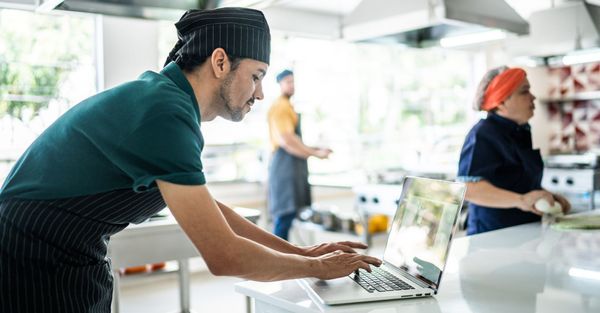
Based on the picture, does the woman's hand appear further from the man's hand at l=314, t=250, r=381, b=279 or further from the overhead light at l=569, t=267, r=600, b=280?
the man's hand at l=314, t=250, r=381, b=279

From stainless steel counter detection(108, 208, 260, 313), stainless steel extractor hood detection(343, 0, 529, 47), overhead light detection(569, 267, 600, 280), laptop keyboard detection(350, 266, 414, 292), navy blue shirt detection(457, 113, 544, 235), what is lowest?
stainless steel counter detection(108, 208, 260, 313)

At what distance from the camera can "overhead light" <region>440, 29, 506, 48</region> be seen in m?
3.24

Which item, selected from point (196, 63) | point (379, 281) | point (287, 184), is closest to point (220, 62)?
point (196, 63)

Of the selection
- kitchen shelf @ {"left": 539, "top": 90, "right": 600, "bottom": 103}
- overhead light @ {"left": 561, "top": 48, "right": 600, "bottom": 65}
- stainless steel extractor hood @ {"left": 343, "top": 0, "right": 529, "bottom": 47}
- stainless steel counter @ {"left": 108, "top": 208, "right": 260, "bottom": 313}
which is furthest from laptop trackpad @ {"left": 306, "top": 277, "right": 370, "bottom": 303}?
kitchen shelf @ {"left": 539, "top": 90, "right": 600, "bottom": 103}

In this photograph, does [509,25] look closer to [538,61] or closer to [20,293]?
[538,61]

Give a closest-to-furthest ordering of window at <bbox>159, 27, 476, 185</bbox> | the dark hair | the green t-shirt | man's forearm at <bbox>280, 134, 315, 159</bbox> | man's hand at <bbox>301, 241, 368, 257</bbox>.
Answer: the green t-shirt → the dark hair → man's hand at <bbox>301, 241, 368, 257</bbox> → man's forearm at <bbox>280, 134, 315, 159</bbox> → window at <bbox>159, 27, 476, 185</bbox>

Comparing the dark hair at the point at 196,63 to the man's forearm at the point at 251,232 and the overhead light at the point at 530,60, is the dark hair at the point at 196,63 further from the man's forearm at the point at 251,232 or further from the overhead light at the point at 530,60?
the overhead light at the point at 530,60

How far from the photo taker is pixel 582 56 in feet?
13.9

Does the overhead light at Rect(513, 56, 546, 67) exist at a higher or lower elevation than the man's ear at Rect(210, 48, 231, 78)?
higher

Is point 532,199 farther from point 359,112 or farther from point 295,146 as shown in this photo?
point 359,112

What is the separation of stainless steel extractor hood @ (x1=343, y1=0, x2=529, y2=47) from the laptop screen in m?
1.45

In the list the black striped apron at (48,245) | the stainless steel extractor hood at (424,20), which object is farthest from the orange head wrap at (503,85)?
the black striped apron at (48,245)

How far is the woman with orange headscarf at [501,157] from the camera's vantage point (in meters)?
2.25

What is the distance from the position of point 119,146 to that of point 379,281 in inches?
26.9
